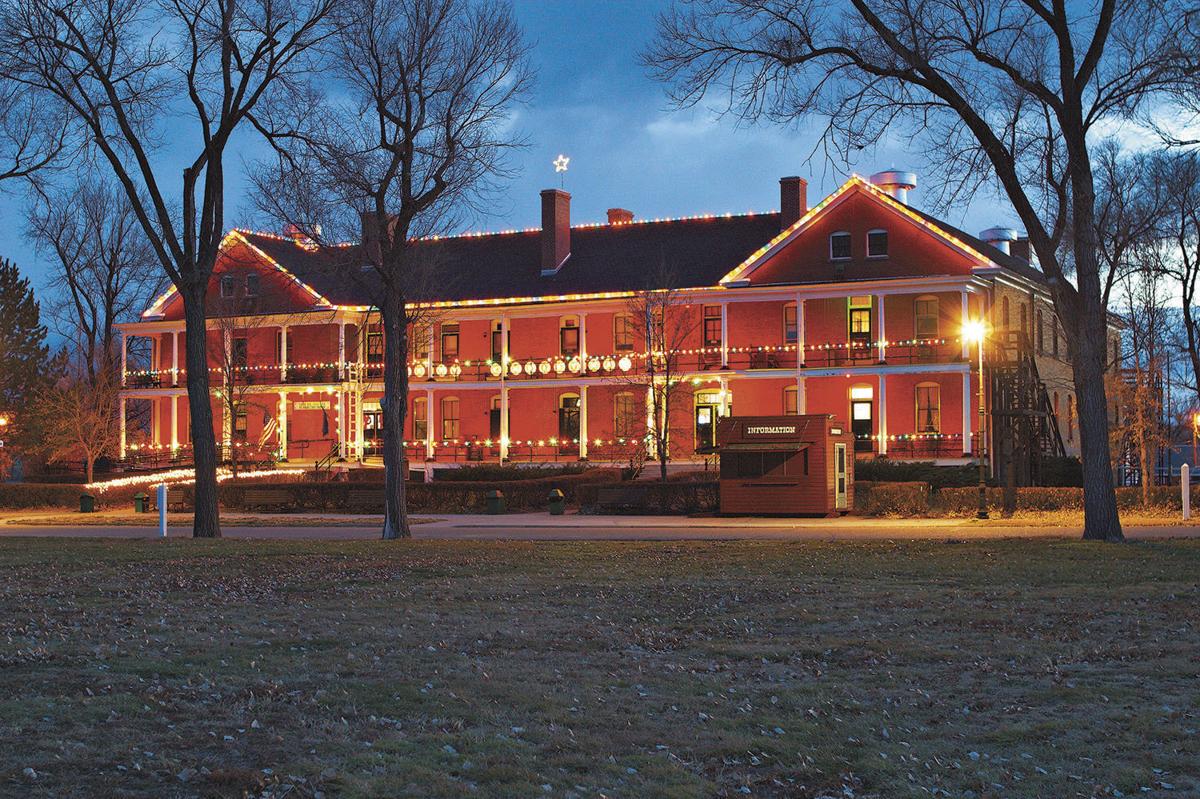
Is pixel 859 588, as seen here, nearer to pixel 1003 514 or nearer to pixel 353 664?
pixel 353 664

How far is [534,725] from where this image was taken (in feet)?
27.1

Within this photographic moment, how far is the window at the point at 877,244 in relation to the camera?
4797 cm

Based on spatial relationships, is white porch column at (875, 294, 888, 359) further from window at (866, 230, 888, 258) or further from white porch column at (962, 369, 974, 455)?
white porch column at (962, 369, 974, 455)

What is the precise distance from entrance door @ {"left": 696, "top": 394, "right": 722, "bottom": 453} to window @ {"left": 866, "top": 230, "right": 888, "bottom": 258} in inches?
308

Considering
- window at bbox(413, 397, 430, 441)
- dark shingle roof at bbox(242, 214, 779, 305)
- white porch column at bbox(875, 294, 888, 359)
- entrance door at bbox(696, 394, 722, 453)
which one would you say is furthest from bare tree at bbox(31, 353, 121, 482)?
white porch column at bbox(875, 294, 888, 359)

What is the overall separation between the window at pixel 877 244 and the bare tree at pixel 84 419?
30.7 meters

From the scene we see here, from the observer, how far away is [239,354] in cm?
5616

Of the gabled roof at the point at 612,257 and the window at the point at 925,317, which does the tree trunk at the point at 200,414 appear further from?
the window at the point at 925,317

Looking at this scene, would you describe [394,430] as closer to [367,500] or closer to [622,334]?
[367,500]

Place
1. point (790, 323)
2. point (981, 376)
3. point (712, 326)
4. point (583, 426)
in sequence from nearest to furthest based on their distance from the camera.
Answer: point (981, 376), point (790, 323), point (712, 326), point (583, 426)

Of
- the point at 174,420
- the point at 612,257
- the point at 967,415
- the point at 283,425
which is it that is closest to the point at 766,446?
the point at 967,415

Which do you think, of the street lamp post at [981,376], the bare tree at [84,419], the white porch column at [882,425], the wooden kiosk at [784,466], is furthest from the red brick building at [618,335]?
the wooden kiosk at [784,466]

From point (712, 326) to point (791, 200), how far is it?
18.8 ft

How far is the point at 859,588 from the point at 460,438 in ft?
133
